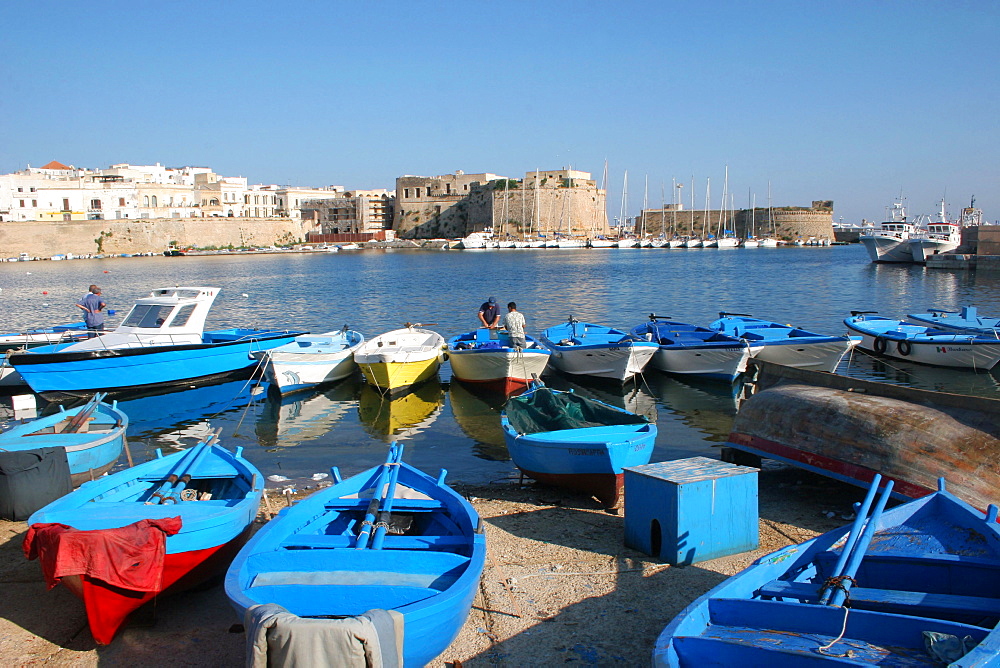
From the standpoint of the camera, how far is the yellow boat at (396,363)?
44.3 ft

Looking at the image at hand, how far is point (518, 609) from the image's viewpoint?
4.87 metres

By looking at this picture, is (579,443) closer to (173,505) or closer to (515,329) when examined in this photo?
(173,505)

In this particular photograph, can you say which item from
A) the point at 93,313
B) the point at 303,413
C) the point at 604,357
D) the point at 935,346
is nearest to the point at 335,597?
the point at 303,413

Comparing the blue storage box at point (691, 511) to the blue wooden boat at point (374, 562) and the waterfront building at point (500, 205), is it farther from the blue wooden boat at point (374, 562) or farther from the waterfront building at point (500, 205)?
the waterfront building at point (500, 205)

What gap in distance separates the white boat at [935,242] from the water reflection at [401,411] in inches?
1843

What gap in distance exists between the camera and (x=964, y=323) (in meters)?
16.9

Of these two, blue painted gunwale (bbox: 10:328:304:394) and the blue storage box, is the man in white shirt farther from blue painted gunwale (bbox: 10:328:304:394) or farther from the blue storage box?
the blue storage box

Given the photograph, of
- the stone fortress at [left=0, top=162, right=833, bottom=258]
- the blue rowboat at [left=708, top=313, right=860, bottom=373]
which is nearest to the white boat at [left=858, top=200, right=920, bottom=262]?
the stone fortress at [left=0, top=162, right=833, bottom=258]

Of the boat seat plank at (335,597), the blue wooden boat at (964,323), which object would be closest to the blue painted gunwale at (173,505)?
the boat seat plank at (335,597)

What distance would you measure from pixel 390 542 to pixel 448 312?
23.2 metres

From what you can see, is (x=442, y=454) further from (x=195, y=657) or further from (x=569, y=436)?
(x=195, y=657)

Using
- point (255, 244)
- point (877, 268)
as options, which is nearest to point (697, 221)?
point (877, 268)

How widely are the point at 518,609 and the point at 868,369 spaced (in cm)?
1309

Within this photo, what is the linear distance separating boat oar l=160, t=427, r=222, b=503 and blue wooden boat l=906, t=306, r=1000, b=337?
15.3 m
